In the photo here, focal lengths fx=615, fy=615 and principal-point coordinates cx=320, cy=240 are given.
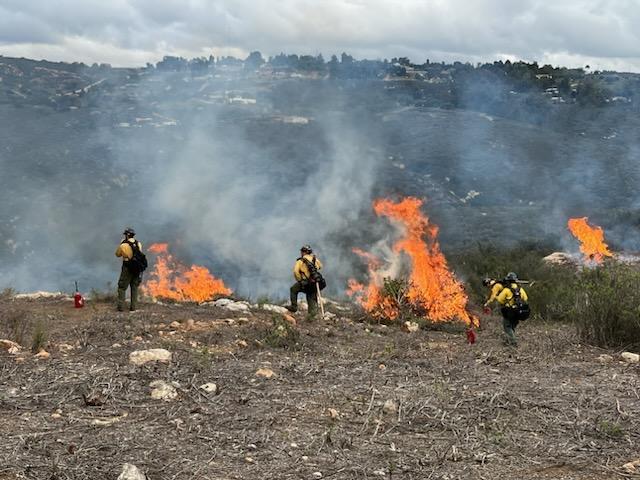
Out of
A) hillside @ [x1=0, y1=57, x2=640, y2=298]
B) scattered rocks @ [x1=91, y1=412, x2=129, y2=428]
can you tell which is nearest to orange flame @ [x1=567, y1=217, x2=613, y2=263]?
hillside @ [x1=0, y1=57, x2=640, y2=298]

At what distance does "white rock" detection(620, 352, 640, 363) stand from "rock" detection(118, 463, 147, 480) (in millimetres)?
6186

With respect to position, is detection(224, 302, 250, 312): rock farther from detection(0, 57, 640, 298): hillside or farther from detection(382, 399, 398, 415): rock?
detection(0, 57, 640, 298): hillside

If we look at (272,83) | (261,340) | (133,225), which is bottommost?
(133,225)

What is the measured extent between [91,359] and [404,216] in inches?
646

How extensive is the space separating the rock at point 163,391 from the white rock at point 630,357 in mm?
5576

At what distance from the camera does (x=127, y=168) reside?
32844 mm

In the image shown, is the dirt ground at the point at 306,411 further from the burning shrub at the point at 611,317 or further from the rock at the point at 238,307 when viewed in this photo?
the rock at the point at 238,307

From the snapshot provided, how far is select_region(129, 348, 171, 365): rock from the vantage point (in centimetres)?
→ 664

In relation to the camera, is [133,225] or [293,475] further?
[133,225]

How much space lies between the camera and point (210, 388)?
5844mm

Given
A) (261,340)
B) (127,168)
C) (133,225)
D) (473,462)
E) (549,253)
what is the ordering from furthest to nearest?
(127,168), (133,225), (549,253), (261,340), (473,462)

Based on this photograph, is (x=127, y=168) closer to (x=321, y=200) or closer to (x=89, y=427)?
(x=321, y=200)

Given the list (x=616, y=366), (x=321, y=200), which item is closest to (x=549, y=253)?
(x=321, y=200)

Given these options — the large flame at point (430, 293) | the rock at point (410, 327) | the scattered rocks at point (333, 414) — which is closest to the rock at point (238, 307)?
the large flame at point (430, 293)
